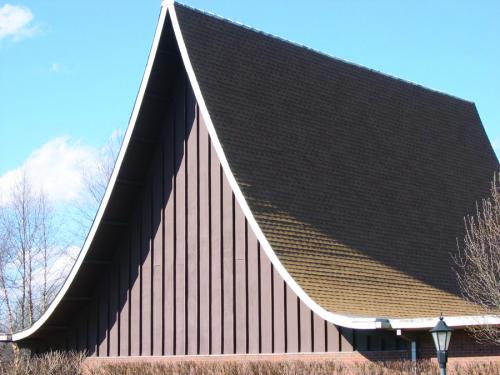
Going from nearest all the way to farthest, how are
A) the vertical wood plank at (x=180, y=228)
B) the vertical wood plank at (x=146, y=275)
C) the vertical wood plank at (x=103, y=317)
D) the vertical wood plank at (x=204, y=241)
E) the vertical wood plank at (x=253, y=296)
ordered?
the vertical wood plank at (x=253, y=296) → the vertical wood plank at (x=204, y=241) → the vertical wood plank at (x=180, y=228) → the vertical wood plank at (x=146, y=275) → the vertical wood plank at (x=103, y=317)

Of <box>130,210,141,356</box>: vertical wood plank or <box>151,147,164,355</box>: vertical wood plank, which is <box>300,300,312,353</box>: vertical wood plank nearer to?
<box>151,147,164,355</box>: vertical wood plank

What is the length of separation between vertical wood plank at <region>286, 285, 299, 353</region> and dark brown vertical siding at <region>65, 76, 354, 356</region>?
0.02m

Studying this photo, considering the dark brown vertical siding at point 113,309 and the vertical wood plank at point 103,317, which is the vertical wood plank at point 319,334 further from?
the vertical wood plank at point 103,317

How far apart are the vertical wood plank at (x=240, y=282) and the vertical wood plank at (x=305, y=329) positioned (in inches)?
66.4

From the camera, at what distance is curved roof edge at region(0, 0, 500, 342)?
18094mm

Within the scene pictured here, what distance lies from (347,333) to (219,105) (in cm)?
643

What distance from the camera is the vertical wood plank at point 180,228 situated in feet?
75.6

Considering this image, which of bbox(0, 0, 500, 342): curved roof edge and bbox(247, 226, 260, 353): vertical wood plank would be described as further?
bbox(247, 226, 260, 353): vertical wood plank

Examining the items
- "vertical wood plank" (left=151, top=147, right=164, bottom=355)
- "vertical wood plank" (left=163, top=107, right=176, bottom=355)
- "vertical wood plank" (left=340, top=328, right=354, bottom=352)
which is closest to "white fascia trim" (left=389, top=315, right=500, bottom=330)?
"vertical wood plank" (left=340, top=328, right=354, bottom=352)

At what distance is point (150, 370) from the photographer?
18969 mm

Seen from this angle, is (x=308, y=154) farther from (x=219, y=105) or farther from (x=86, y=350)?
(x=86, y=350)

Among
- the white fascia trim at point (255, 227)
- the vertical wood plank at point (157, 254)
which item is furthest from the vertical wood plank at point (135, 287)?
the white fascia trim at point (255, 227)

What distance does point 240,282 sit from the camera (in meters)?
21.8

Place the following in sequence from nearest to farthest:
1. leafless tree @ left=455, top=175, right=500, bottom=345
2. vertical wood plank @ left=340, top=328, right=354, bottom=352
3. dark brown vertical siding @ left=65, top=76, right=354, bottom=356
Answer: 1. leafless tree @ left=455, top=175, right=500, bottom=345
2. vertical wood plank @ left=340, top=328, right=354, bottom=352
3. dark brown vertical siding @ left=65, top=76, right=354, bottom=356
